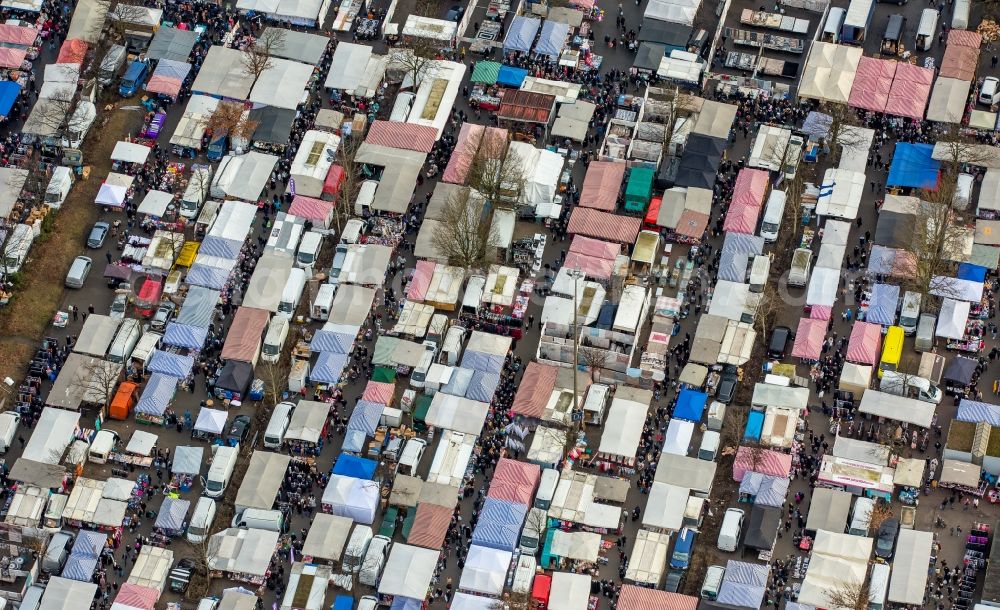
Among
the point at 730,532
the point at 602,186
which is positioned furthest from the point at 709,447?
the point at 602,186

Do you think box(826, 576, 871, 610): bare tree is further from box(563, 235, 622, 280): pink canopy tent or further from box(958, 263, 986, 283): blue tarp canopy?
box(563, 235, 622, 280): pink canopy tent

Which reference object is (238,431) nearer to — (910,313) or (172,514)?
(172,514)

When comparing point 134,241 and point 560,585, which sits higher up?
point 134,241

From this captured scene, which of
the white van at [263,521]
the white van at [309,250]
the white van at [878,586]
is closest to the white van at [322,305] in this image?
the white van at [309,250]

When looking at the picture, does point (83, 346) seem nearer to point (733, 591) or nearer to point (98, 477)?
point (98, 477)

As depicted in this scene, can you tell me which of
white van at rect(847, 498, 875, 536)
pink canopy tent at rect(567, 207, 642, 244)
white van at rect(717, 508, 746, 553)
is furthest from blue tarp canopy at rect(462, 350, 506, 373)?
white van at rect(847, 498, 875, 536)

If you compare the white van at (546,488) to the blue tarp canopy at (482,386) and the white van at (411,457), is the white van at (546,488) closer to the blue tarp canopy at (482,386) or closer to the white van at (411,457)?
the blue tarp canopy at (482,386)

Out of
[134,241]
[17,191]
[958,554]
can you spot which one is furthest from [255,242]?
[958,554]
